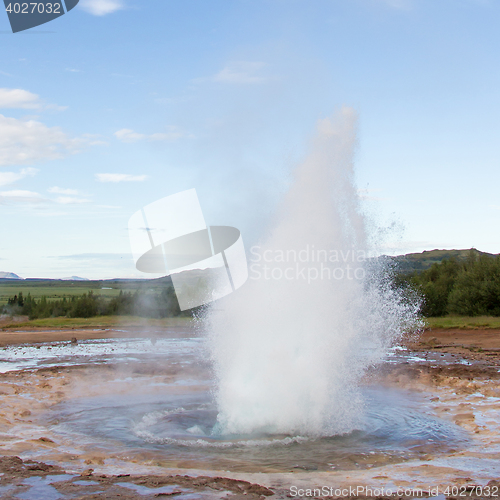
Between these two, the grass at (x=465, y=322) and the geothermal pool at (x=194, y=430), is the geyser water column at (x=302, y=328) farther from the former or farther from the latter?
the grass at (x=465, y=322)

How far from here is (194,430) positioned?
32.3 ft

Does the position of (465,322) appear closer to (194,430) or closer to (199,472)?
(194,430)

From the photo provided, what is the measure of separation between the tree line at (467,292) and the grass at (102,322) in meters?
23.9

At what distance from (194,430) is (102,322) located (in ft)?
159

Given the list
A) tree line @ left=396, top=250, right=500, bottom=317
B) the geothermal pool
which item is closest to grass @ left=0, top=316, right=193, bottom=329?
tree line @ left=396, top=250, right=500, bottom=317

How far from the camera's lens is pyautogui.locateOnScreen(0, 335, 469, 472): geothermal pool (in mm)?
8016

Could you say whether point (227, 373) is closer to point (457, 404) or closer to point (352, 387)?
point (352, 387)

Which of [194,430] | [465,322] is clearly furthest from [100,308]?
[194,430]

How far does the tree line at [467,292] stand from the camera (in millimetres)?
40844

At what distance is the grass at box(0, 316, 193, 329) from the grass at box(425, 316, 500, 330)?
968 inches

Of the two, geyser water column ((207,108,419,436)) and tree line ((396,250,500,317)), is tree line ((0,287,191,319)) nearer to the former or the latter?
tree line ((396,250,500,317))

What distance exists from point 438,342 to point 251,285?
2324 centimetres

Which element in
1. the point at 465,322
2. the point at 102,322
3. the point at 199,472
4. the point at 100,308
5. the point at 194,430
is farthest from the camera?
the point at 100,308

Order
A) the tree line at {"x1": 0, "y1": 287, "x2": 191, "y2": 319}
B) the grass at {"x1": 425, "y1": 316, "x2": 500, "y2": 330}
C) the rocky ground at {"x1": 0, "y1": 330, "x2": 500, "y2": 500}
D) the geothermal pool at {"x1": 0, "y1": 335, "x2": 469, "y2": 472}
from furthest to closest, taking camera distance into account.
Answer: the tree line at {"x1": 0, "y1": 287, "x2": 191, "y2": 319} < the grass at {"x1": 425, "y1": 316, "x2": 500, "y2": 330} < the geothermal pool at {"x1": 0, "y1": 335, "x2": 469, "y2": 472} < the rocky ground at {"x1": 0, "y1": 330, "x2": 500, "y2": 500}
